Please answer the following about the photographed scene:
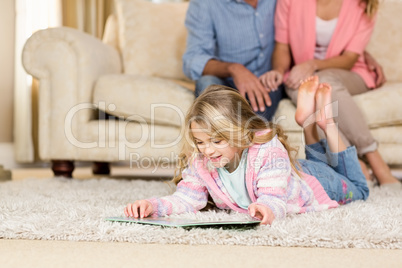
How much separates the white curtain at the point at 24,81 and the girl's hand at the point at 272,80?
1.87 m

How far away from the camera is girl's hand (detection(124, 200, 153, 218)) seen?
3.56 feet

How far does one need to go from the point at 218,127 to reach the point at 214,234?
0.90ft

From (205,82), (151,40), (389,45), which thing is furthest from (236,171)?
(389,45)

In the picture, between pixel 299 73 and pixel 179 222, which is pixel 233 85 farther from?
pixel 179 222

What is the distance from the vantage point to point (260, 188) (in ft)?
3.78

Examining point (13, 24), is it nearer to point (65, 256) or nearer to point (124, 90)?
point (124, 90)

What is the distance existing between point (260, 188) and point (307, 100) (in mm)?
515

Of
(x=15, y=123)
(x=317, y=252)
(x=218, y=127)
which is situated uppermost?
(x=218, y=127)

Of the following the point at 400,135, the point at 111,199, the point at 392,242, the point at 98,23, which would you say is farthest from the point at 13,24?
the point at 392,242

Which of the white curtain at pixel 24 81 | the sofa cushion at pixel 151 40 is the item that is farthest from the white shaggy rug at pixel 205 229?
the white curtain at pixel 24 81

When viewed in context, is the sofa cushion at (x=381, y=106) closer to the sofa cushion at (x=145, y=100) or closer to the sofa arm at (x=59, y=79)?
the sofa cushion at (x=145, y=100)

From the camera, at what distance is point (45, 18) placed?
3232 mm

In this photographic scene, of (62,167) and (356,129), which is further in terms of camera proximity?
(62,167)

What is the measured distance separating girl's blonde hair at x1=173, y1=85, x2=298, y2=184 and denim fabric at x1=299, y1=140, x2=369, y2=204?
10.5 inches
